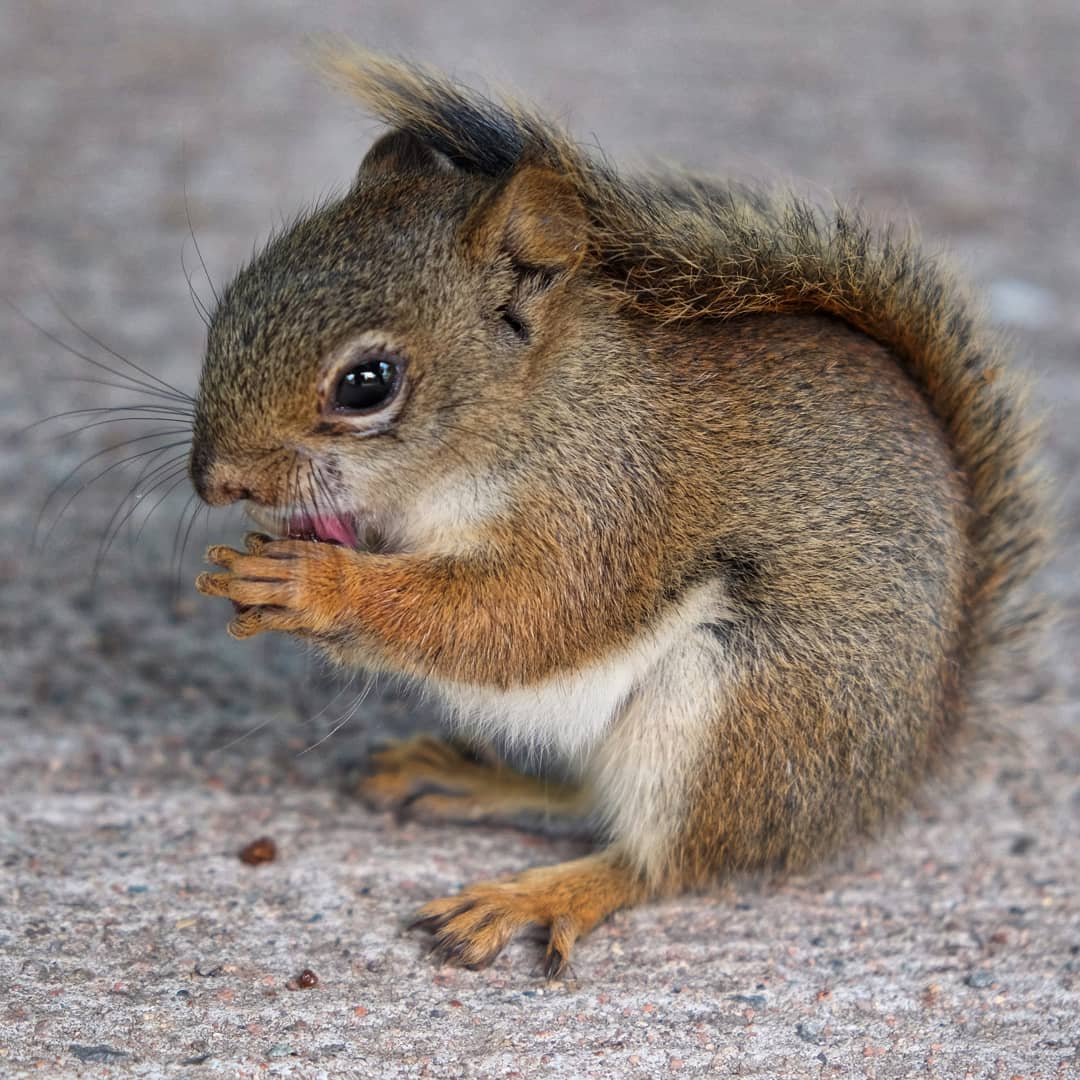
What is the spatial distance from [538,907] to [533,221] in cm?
103

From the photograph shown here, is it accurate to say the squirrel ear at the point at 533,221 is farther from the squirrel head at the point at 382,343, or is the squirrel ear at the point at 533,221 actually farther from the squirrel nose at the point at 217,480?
the squirrel nose at the point at 217,480

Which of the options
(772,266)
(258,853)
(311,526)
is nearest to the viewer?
(311,526)

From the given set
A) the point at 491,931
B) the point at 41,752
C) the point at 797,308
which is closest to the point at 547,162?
the point at 797,308

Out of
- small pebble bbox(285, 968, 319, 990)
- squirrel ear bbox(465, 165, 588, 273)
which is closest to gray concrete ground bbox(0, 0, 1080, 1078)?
small pebble bbox(285, 968, 319, 990)

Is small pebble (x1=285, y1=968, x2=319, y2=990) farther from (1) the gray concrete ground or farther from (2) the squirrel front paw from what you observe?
(2) the squirrel front paw

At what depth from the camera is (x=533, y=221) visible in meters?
1.92

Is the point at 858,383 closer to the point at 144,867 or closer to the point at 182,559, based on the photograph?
the point at 144,867

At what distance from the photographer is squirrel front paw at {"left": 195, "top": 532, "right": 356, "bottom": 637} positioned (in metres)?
1.90

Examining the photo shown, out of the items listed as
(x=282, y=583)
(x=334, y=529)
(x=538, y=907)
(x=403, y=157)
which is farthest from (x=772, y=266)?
(x=538, y=907)

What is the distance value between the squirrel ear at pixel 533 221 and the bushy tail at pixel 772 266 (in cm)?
5

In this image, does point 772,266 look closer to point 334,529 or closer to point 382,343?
point 382,343

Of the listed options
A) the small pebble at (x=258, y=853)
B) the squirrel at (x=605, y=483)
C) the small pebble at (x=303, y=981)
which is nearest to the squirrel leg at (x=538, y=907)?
the squirrel at (x=605, y=483)

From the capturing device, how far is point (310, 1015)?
1.84 m

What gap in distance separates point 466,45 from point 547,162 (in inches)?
154
